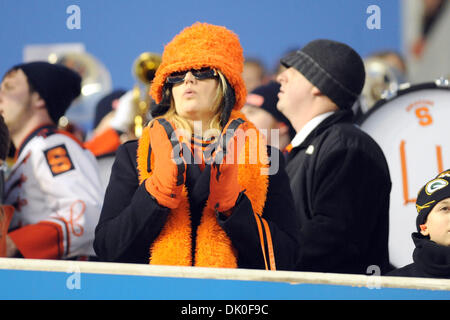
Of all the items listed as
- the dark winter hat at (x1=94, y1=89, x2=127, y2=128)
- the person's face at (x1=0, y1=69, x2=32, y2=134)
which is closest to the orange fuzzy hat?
the person's face at (x1=0, y1=69, x2=32, y2=134)

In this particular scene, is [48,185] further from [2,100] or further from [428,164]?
[428,164]

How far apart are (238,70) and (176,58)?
23cm

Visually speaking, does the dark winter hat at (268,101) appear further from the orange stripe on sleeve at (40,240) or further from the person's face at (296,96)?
the orange stripe on sleeve at (40,240)

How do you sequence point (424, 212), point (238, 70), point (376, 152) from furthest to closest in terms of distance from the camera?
point (376, 152) < point (424, 212) < point (238, 70)

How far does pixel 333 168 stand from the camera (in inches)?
145

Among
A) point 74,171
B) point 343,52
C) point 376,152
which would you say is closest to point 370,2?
point 343,52

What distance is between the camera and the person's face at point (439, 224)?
3273 millimetres

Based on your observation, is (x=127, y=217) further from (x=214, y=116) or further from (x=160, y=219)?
(x=214, y=116)

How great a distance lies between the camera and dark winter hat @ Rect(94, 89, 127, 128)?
6211mm

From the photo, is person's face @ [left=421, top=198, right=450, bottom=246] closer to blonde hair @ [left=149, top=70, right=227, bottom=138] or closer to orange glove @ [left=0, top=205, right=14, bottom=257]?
blonde hair @ [left=149, top=70, right=227, bottom=138]

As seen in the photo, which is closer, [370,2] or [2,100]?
[370,2]

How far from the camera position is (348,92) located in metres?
4.03

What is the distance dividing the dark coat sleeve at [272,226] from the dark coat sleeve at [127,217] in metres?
0.24
